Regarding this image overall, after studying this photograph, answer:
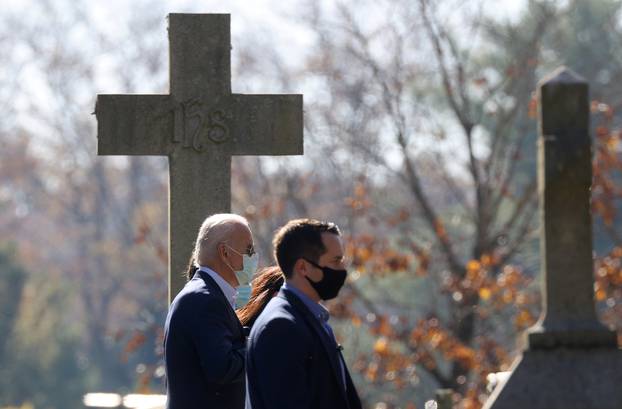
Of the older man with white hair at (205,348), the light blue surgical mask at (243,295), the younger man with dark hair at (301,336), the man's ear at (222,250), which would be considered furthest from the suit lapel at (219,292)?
the younger man with dark hair at (301,336)

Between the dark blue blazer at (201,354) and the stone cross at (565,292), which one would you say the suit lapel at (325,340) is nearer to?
the stone cross at (565,292)

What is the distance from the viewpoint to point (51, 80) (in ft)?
146

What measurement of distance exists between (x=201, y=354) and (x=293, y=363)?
3.60 feet

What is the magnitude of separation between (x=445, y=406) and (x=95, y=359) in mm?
35375

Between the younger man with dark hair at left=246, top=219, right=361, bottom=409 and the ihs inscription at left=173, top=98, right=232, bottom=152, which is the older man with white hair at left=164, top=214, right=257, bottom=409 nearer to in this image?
the younger man with dark hair at left=246, top=219, right=361, bottom=409

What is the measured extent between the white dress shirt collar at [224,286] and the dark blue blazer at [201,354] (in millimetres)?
115

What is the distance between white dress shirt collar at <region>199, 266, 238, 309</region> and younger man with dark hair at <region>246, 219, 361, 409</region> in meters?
1.07

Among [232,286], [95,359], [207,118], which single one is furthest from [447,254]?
[95,359]

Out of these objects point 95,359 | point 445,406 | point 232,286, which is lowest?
point 95,359

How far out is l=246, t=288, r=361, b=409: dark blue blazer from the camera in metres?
5.64

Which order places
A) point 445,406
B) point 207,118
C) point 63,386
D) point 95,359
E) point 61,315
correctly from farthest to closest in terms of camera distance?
point 95,359
point 61,315
point 63,386
point 445,406
point 207,118

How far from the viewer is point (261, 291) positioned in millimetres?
7363

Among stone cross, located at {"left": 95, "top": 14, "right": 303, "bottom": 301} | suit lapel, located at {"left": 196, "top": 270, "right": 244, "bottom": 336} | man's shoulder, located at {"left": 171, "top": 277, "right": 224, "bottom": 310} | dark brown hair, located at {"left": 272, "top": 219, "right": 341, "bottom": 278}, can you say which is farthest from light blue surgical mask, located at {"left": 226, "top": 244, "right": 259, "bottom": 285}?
stone cross, located at {"left": 95, "top": 14, "right": 303, "bottom": 301}

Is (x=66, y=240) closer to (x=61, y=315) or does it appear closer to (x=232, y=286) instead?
(x=61, y=315)
